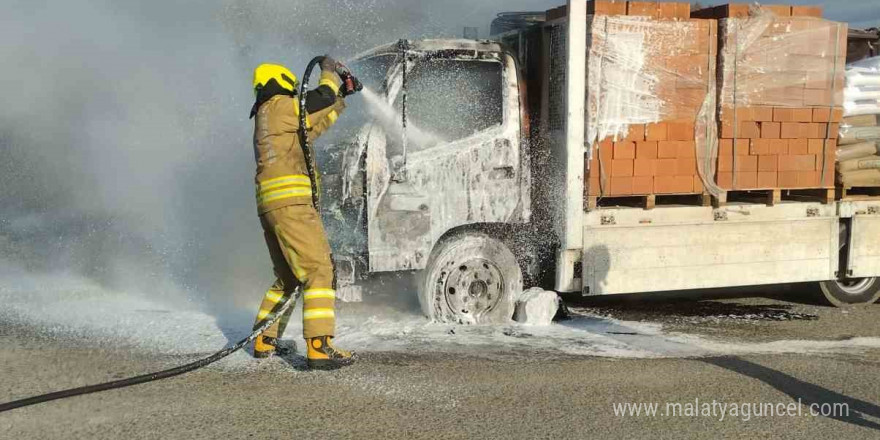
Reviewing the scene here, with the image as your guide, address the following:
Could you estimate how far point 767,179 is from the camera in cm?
699

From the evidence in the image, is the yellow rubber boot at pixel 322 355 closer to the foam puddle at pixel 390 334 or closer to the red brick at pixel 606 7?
the foam puddle at pixel 390 334

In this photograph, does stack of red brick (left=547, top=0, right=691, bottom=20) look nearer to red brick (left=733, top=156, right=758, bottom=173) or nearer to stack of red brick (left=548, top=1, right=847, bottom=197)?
stack of red brick (left=548, top=1, right=847, bottom=197)

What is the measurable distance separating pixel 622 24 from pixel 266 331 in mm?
3780

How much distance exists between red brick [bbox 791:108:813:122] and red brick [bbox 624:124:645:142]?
1467 millimetres

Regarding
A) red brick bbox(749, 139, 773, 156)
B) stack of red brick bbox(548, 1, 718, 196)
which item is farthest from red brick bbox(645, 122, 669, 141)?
red brick bbox(749, 139, 773, 156)

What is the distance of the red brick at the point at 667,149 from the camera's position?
21.9ft

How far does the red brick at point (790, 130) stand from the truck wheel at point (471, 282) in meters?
2.65

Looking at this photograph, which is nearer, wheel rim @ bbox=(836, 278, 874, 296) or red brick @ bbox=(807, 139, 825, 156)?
red brick @ bbox=(807, 139, 825, 156)

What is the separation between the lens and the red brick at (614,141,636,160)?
21.6 feet

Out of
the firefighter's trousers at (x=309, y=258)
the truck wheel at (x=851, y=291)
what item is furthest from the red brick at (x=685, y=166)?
the firefighter's trousers at (x=309, y=258)

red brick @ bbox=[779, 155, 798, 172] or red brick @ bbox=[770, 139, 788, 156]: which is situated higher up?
red brick @ bbox=[770, 139, 788, 156]

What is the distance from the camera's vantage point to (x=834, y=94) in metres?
7.12

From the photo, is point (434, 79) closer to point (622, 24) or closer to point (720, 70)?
point (622, 24)

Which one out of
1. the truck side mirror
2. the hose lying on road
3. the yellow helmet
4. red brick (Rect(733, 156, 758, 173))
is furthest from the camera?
red brick (Rect(733, 156, 758, 173))
